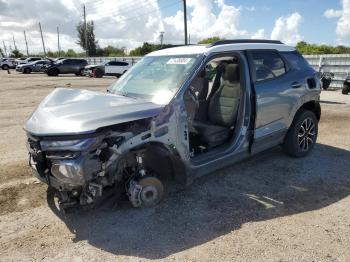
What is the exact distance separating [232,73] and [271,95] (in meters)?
0.63

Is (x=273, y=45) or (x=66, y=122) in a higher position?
(x=273, y=45)

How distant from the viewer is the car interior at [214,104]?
4.63m

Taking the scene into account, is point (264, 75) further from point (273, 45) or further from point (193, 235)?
point (193, 235)

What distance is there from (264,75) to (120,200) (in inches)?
103

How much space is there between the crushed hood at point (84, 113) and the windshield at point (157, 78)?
24cm

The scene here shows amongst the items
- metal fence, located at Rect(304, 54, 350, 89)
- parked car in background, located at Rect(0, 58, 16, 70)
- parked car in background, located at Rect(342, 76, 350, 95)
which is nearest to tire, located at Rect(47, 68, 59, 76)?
parked car in background, located at Rect(0, 58, 16, 70)

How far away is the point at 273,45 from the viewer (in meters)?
5.20

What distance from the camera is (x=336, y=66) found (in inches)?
648

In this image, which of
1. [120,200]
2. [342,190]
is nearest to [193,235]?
[120,200]

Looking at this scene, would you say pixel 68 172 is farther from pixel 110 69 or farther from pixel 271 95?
pixel 110 69

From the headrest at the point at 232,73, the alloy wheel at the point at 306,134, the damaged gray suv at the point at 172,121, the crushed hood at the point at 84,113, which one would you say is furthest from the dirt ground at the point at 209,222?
the headrest at the point at 232,73

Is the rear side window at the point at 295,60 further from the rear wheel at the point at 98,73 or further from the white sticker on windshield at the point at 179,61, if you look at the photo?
the rear wheel at the point at 98,73

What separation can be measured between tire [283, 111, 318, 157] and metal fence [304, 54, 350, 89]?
11967 mm

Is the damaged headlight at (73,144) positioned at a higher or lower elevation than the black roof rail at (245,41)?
lower
